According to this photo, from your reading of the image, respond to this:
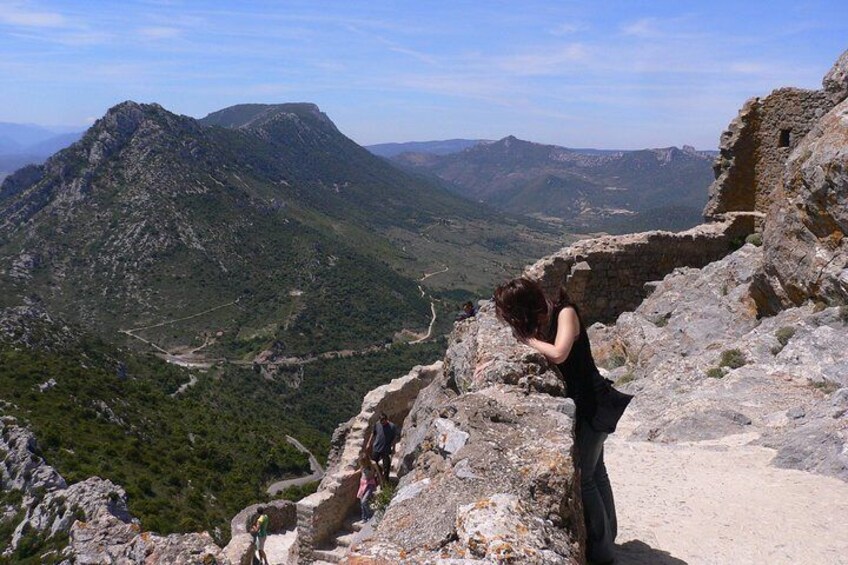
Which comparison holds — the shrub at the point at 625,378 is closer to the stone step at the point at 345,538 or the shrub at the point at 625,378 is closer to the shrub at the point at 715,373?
the shrub at the point at 715,373

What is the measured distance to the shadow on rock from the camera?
4.69 m

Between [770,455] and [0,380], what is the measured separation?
34897 millimetres

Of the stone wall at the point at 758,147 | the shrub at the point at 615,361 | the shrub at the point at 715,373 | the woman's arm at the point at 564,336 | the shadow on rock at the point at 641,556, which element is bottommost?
the shrub at the point at 615,361

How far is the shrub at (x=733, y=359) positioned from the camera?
9352 millimetres

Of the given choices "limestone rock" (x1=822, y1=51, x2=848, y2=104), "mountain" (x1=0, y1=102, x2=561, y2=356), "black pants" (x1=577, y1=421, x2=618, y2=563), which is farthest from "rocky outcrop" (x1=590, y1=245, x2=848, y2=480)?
"mountain" (x1=0, y1=102, x2=561, y2=356)

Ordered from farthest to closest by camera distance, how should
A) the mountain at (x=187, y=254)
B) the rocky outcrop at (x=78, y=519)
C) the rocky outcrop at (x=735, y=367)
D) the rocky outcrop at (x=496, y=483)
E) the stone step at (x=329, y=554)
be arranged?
the mountain at (x=187, y=254) < the stone step at (x=329, y=554) < the rocky outcrop at (x=78, y=519) < the rocky outcrop at (x=735, y=367) < the rocky outcrop at (x=496, y=483)

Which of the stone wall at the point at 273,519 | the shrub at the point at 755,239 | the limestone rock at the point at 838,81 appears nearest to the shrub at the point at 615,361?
the shrub at the point at 755,239

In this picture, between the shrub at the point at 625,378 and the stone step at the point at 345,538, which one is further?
the stone step at the point at 345,538

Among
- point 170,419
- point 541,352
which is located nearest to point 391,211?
point 170,419

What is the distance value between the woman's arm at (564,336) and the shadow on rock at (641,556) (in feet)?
5.07

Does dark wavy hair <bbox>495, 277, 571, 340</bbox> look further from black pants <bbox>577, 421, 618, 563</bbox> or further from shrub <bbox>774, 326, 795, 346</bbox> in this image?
shrub <bbox>774, 326, 795, 346</bbox>

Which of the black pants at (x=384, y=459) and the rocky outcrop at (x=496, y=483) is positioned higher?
the rocky outcrop at (x=496, y=483)

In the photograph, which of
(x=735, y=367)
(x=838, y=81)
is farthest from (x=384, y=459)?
(x=838, y=81)

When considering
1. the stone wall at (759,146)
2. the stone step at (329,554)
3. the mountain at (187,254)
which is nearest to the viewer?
the stone step at (329,554)
